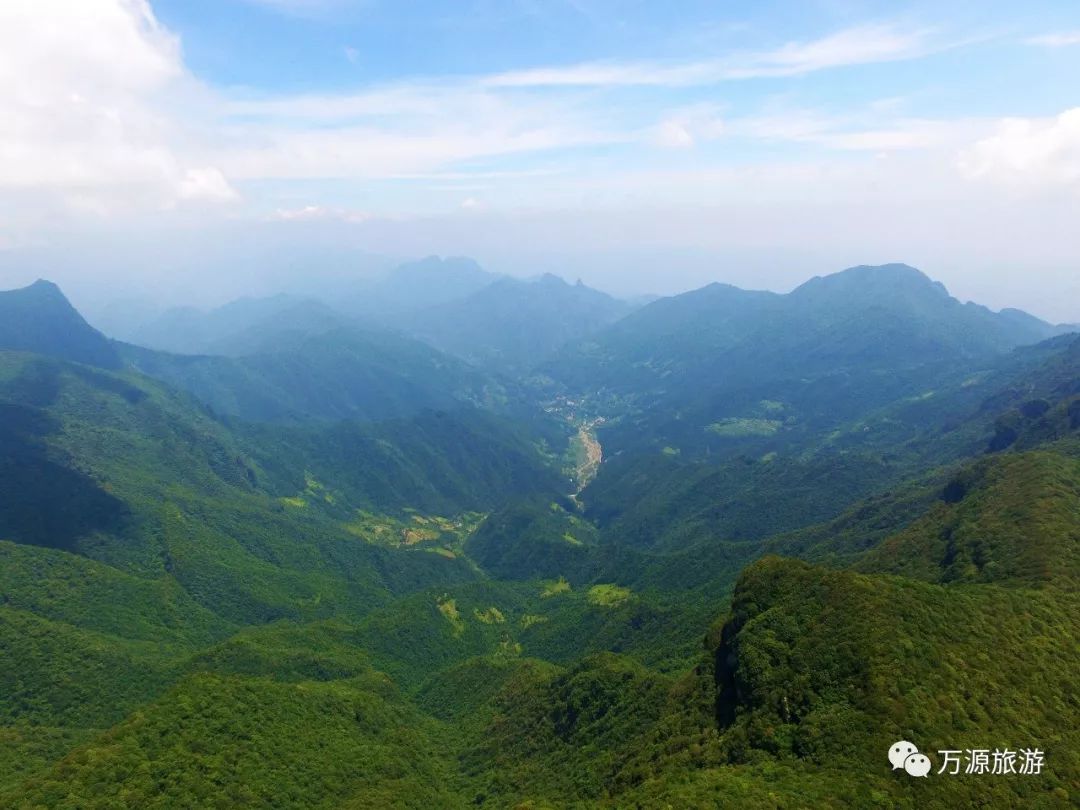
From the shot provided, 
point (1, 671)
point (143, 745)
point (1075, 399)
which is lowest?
point (1, 671)

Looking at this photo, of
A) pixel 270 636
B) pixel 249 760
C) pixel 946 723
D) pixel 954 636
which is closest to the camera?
pixel 946 723

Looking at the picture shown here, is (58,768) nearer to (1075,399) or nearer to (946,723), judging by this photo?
(946,723)

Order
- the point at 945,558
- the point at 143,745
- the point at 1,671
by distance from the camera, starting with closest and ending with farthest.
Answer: the point at 143,745 → the point at 945,558 → the point at 1,671

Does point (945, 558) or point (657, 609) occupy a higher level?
point (945, 558)

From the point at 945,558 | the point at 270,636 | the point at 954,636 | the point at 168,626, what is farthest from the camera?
the point at 168,626

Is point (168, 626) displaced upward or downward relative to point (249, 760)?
downward

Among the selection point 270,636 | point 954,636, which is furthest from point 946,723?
point 270,636

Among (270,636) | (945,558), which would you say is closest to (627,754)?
(945,558)

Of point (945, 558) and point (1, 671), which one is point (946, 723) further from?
point (1, 671)

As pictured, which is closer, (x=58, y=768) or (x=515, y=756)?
(x=58, y=768)
